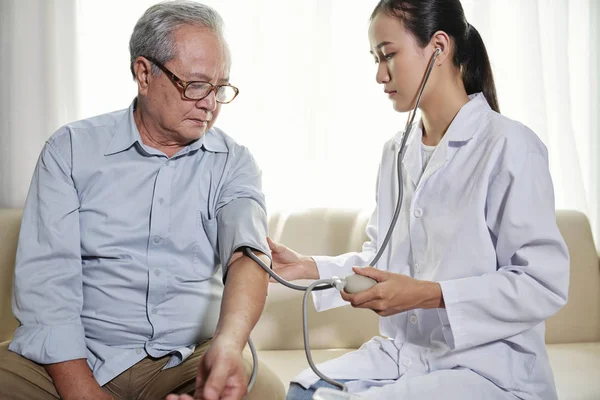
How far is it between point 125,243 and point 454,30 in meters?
0.89

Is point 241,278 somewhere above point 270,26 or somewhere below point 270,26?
below

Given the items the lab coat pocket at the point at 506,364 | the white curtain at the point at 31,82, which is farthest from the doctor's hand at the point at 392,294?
the white curtain at the point at 31,82

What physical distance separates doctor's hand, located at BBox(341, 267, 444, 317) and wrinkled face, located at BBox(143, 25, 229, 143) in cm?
51

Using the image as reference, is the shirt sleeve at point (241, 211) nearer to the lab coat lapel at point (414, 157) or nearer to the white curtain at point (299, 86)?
the lab coat lapel at point (414, 157)

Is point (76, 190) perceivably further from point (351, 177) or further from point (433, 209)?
point (351, 177)

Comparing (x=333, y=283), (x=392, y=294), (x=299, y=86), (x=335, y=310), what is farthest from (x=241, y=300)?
(x=299, y=86)

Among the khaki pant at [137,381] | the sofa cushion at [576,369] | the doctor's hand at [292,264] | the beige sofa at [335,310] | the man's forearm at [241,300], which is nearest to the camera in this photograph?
the man's forearm at [241,300]

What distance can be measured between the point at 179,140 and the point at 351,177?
1.01m

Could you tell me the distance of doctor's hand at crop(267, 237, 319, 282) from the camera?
1.67 metres

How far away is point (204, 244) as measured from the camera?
5.13 feet

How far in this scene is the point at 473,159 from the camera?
1.49m

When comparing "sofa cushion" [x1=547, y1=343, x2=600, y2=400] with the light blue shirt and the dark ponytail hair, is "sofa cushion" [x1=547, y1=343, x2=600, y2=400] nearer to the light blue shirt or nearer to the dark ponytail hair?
the dark ponytail hair

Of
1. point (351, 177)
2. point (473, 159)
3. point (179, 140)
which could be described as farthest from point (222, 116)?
point (473, 159)

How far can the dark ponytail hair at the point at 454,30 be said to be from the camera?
1542 mm
